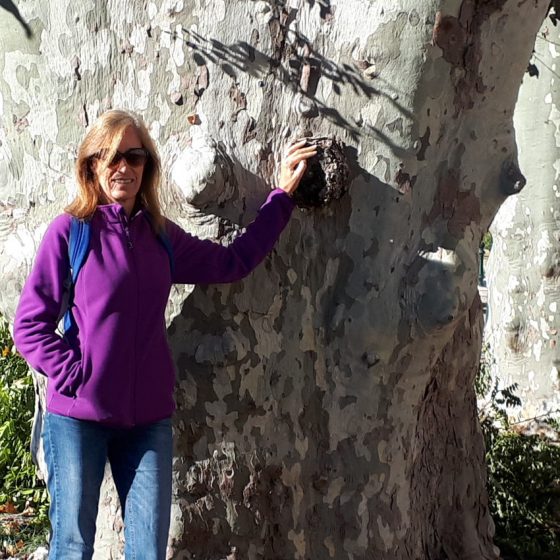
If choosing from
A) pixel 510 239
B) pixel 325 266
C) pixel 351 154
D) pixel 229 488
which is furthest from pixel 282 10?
pixel 510 239

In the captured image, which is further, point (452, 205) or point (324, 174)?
point (452, 205)

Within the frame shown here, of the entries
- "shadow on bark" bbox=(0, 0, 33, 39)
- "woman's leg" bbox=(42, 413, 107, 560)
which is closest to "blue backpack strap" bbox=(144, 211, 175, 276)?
"woman's leg" bbox=(42, 413, 107, 560)

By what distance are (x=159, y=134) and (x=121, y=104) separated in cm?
18

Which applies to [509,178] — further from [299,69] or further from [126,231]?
[126,231]

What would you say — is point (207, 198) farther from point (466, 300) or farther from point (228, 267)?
point (466, 300)

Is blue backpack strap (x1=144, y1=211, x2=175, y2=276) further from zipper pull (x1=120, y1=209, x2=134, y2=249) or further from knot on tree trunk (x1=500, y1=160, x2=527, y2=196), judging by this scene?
knot on tree trunk (x1=500, y1=160, x2=527, y2=196)

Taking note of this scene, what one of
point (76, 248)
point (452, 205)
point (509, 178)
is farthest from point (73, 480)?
point (509, 178)

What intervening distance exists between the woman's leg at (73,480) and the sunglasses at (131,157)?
2.84 feet

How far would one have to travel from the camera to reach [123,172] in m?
3.09

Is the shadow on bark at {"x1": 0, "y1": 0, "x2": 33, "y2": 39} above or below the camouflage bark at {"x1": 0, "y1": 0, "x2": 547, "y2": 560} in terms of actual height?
above

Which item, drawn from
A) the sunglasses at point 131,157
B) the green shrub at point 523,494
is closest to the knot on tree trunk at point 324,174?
the sunglasses at point 131,157

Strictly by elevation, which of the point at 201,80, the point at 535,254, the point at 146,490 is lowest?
the point at 146,490

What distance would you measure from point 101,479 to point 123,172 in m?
1.04

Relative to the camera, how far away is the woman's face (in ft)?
10.1
